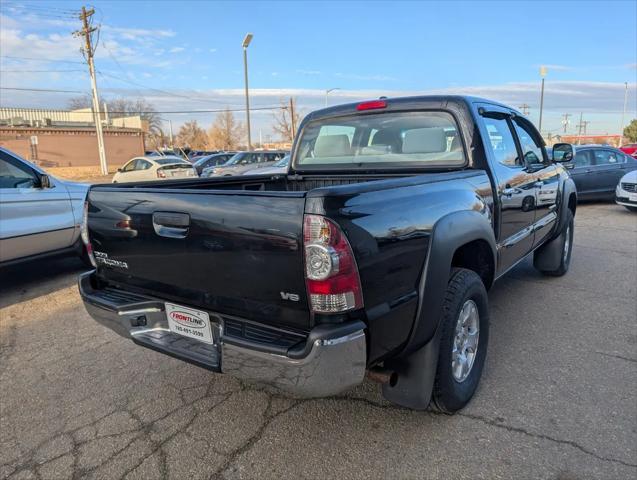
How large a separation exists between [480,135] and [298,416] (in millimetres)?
2278

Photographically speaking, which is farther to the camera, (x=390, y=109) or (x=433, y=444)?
(x=390, y=109)

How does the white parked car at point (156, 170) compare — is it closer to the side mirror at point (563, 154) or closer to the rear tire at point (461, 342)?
the side mirror at point (563, 154)

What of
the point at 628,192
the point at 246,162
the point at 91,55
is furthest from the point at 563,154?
the point at 91,55

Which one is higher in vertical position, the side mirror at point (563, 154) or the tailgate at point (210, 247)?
the side mirror at point (563, 154)

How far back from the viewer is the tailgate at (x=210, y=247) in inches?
78.8

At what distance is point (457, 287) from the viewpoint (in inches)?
105

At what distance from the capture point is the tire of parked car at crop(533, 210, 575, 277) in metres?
5.37

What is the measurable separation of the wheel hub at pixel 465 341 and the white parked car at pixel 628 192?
9840 millimetres

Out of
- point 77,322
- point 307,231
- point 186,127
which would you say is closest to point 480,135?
point 307,231

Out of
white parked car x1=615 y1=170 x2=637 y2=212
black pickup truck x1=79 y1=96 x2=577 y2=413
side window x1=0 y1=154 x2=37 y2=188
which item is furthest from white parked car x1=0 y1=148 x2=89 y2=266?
white parked car x1=615 y1=170 x2=637 y2=212

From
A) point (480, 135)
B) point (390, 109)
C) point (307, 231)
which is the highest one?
point (390, 109)

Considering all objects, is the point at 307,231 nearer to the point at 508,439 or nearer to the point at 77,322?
the point at 508,439

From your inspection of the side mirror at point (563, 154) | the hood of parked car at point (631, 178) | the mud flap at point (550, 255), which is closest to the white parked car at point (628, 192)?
the hood of parked car at point (631, 178)

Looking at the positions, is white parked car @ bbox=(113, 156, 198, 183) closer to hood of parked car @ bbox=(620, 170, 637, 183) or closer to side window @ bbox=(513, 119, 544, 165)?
hood of parked car @ bbox=(620, 170, 637, 183)
